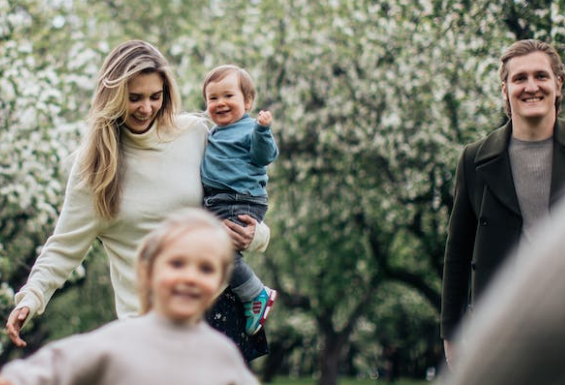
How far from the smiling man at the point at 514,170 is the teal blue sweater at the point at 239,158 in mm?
954

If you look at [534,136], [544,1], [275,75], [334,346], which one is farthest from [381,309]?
[534,136]

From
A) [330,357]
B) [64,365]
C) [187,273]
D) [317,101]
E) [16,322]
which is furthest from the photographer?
[330,357]

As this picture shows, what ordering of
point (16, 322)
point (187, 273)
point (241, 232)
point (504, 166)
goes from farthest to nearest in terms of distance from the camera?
point (504, 166) → point (241, 232) → point (16, 322) → point (187, 273)

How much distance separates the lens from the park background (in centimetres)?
1252

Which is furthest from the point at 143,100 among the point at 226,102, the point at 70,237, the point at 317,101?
the point at 317,101

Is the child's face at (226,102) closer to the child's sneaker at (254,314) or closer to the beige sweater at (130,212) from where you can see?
the beige sweater at (130,212)

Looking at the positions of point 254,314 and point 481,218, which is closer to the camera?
point 254,314

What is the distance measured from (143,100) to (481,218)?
5.21 feet

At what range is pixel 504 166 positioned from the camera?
14.3 feet

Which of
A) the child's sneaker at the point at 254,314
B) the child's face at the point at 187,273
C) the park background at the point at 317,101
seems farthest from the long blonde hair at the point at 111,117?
the park background at the point at 317,101

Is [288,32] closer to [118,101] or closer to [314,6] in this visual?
[314,6]

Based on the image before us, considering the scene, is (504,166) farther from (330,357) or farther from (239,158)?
(330,357)

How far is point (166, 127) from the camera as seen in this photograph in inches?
168

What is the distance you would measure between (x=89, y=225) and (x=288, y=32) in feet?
40.3
